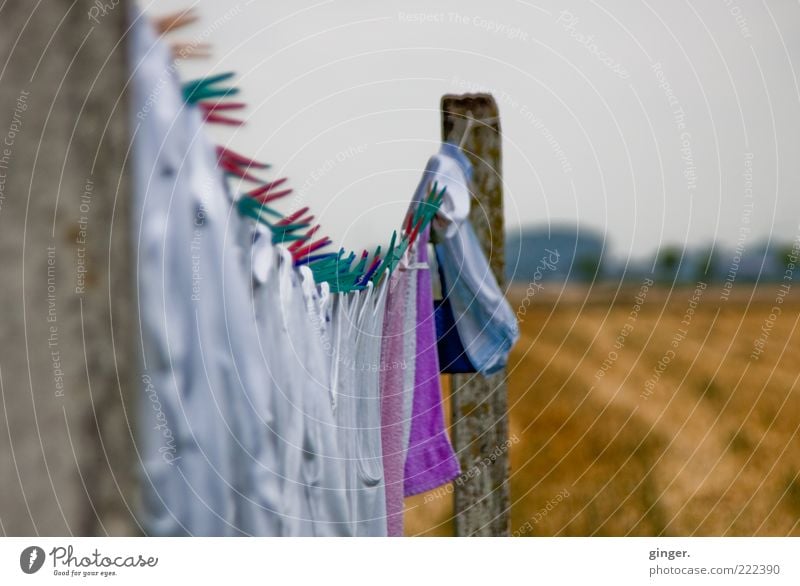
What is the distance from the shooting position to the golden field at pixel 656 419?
13.8 feet

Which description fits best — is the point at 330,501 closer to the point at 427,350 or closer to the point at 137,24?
the point at 427,350

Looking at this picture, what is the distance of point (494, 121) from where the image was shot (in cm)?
194

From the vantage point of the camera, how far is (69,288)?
2.38 feet

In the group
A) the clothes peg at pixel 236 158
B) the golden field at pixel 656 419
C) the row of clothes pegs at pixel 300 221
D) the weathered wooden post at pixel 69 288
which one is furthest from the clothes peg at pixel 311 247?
the golden field at pixel 656 419

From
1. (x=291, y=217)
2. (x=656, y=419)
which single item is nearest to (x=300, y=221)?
(x=291, y=217)

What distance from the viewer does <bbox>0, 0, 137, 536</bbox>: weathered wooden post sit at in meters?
0.70

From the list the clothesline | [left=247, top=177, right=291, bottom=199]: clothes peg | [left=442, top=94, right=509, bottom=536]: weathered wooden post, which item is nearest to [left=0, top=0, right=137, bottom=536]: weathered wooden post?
the clothesline

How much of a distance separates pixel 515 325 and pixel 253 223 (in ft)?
2.89

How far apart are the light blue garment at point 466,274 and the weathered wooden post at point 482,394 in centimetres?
Answer: 6

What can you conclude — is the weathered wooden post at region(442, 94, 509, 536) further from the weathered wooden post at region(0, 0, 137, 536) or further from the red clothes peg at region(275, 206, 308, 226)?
the weathered wooden post at region(0, 0, 137, 536)

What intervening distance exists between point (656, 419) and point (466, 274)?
3.66m

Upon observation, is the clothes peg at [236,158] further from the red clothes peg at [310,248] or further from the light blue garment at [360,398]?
the light blue garment at [360,398]

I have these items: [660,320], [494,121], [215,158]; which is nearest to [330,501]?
[215,158]

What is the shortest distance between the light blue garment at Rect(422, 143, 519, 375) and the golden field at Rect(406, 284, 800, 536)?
142 centimetres
